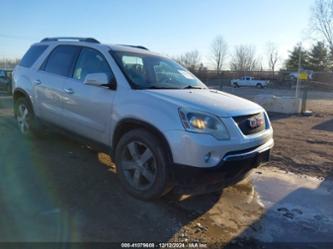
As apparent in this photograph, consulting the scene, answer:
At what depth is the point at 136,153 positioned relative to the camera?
152 inches

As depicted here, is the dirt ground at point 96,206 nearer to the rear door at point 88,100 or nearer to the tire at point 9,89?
the rear door at point 88,100

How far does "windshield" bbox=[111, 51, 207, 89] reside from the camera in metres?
4.17

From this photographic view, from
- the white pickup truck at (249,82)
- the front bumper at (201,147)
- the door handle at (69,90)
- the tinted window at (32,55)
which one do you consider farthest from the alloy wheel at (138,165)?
the white pickup truck at (249,82)

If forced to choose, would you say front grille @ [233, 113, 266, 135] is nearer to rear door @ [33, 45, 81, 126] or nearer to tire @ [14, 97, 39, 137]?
rear door @ [33, 45, 81, 126]

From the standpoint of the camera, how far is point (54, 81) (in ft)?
16.6

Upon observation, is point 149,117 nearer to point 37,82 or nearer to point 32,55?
point 37,82

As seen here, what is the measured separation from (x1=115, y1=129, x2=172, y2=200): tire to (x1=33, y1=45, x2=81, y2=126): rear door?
5.09ft

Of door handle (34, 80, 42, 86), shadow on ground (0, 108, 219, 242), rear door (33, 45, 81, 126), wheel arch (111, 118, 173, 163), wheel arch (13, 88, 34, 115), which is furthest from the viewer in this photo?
wheel arch (13, 88, 34, 115)

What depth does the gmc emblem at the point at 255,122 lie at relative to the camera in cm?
371

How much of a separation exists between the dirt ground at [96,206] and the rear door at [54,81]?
0.73m

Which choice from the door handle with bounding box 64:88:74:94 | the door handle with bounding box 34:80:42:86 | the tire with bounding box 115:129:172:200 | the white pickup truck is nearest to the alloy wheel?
the tire with bounding box 115:129:172:200

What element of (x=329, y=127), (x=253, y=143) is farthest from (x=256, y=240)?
(x=329, y=127)

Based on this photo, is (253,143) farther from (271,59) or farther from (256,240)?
(271,59)

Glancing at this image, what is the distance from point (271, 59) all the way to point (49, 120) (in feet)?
292
